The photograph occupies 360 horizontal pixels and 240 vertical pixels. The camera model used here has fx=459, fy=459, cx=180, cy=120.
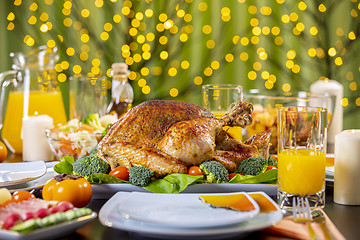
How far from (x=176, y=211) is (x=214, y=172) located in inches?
15.3

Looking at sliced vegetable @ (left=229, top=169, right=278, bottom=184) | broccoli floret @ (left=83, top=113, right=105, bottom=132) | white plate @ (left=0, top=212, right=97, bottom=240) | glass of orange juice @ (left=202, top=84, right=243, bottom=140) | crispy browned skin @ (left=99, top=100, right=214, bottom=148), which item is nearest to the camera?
white plate @ (left=0, top=212, right=97, bottom=240)

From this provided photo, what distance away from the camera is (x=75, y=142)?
71.5 inches

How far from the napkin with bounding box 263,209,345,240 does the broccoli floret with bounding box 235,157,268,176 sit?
41 centimetres

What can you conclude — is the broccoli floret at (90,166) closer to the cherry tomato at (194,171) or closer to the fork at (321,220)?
the cherry tomato at (194,171)

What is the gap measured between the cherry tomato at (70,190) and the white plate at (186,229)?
0.22 metres

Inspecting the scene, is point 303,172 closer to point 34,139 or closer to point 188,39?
point 34,139

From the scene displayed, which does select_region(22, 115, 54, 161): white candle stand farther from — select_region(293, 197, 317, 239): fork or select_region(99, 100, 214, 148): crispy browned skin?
select_region(293, 197, 317, 239): fork

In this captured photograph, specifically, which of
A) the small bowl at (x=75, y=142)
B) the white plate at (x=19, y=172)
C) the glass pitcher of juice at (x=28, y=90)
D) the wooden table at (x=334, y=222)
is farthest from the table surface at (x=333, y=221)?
the glass pitcher of juice at (x=28, y=90)

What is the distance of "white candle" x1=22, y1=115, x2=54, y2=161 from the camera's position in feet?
6.57

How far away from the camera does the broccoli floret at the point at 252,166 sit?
1.39 meters

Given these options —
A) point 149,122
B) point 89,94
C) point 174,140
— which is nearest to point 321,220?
point 174,140

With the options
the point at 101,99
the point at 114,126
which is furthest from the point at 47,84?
the point at 114,126

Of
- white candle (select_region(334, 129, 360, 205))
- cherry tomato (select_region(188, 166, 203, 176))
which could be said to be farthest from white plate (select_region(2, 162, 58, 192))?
white candle (select_region(334, 129, 360, 205))

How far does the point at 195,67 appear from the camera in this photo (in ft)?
12.9
